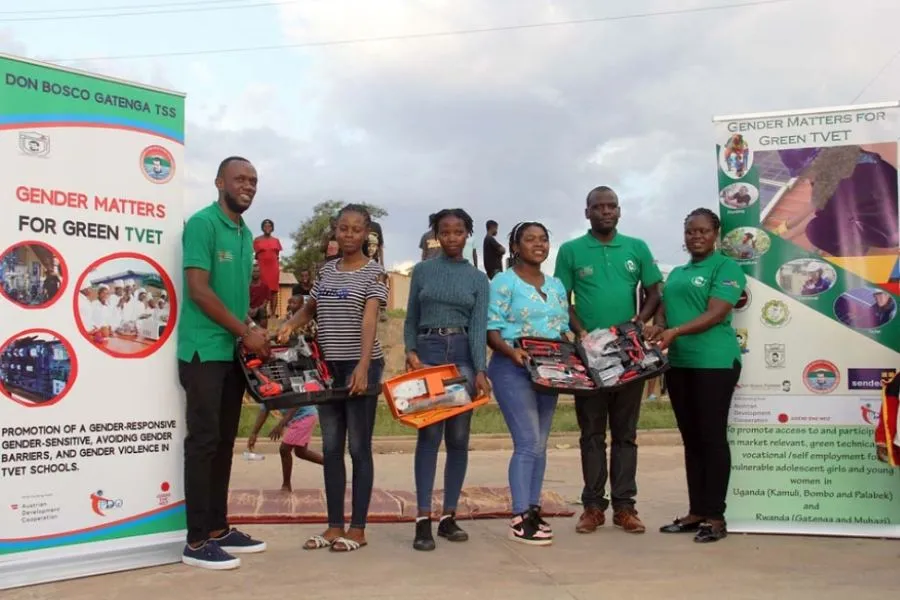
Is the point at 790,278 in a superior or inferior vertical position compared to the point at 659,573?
superior

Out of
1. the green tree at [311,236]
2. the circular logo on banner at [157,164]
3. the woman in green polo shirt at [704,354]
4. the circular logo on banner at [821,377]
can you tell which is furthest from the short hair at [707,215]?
the green tree at [311,236]

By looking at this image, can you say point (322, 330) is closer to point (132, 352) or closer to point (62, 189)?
point (132, 352)

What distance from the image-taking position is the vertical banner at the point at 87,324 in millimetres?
4312

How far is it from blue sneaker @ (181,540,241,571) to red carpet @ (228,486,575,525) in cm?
111

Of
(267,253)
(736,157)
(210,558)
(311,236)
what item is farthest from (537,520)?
(311,236)

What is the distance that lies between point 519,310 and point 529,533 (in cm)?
135

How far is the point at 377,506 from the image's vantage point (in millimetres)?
6441

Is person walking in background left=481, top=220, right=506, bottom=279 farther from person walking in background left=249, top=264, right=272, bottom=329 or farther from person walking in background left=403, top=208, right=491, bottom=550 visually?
person walking in background left=403, top=208, right=491, bottom=550

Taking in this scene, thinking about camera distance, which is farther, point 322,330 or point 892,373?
point 892,373

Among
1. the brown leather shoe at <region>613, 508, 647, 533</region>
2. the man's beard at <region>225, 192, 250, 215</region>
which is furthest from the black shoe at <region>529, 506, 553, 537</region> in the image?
the man's beard at <region>225, 192, 250, 215</region>

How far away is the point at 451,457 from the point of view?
537cm

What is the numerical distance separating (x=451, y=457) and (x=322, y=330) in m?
1.11

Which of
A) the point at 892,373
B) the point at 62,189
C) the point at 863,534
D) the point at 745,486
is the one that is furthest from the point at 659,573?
the point at 62,189

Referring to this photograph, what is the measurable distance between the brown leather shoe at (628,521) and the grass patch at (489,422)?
5088 millimetres
